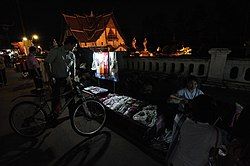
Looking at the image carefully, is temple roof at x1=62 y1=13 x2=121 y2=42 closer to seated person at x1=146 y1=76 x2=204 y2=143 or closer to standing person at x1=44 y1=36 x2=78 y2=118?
standing person at x1=44 y1=36 x2=78 y2=118

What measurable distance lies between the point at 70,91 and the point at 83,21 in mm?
29981

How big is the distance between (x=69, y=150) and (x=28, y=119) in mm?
1375

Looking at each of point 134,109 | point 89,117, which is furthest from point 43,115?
point 134,109

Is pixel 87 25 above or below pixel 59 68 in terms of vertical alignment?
above

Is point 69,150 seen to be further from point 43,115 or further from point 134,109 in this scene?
point 134,109

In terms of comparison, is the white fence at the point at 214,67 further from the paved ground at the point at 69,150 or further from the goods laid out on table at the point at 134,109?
the paved ground at the point at 69,150

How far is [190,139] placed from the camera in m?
1.93

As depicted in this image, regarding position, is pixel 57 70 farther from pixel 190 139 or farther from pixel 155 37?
pixel 155 37

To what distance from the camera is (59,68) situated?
4.63 m

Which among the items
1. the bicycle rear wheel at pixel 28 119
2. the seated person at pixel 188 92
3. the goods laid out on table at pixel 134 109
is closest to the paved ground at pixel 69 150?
the bicycle rear wheel at pixel 28 119

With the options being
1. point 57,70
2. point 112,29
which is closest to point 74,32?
point 112,29

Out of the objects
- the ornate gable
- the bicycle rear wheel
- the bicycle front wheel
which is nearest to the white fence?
the bicycle front wheel

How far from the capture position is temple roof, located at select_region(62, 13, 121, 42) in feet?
96.5

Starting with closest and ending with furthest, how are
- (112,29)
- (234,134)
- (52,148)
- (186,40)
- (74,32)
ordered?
(234,134) → (52,148) → (186,40) → (74,32) → (112,29)
